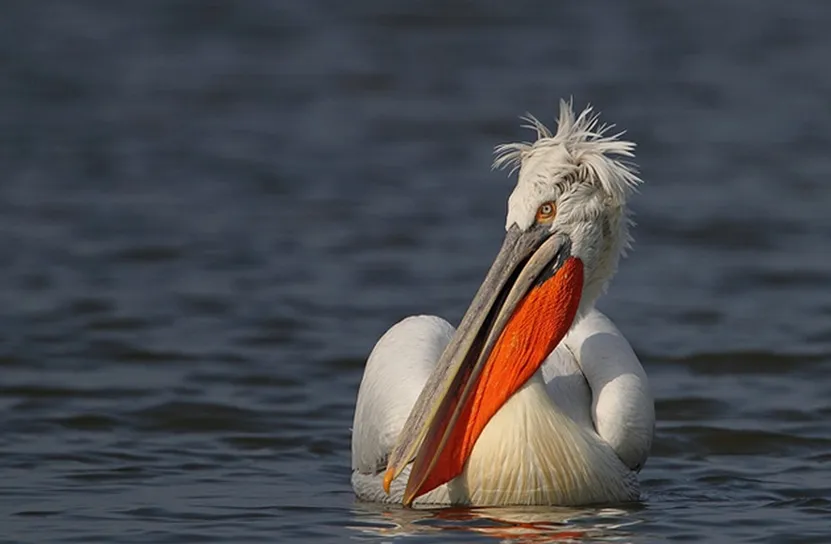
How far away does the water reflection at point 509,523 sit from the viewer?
5781 mm

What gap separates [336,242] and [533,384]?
4.83 m

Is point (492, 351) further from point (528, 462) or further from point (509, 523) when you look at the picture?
point (509, 523)

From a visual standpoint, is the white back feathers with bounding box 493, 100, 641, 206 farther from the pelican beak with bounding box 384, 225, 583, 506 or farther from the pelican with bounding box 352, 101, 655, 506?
the pelican beak with bounding box 384, 225, 583, 506

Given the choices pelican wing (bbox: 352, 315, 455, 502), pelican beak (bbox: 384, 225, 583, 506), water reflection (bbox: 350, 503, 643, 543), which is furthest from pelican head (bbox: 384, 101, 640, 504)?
pelican wing (bbox: 352, 315, 455, 502)

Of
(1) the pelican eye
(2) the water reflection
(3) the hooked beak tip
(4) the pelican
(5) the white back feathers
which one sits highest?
(5) the white back feathers

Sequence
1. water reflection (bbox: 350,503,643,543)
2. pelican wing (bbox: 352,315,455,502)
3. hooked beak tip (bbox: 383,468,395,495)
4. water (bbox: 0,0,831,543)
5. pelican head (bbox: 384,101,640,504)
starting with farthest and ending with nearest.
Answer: water (bbox: 0,0,831,543) → pelican wing (bbox: 352,315,455,502) → pelican head (bbox: 384,101,640,504) → hooked beak tip (bbox: 383,468,395,495) → water reflection (bbox: 350,503,643,543)

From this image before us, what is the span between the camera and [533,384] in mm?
6125

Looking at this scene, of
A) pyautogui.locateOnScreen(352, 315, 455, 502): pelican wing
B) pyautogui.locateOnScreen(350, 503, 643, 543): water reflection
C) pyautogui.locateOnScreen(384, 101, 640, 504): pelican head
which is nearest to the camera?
pyautogui.locateOnScreen(350, 503, 643, 543): water reflection

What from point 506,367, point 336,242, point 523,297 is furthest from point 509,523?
point 336,242

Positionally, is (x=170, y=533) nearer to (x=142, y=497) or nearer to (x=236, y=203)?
(x=142, y=497)

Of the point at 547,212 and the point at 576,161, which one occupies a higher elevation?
the point at 576,161

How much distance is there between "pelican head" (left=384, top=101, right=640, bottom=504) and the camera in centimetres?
602

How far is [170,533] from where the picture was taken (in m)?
5.93

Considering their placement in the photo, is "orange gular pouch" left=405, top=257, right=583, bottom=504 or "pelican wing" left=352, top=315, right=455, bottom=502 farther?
"pelican wing" left=352, top=315, right=455, bottom=502
